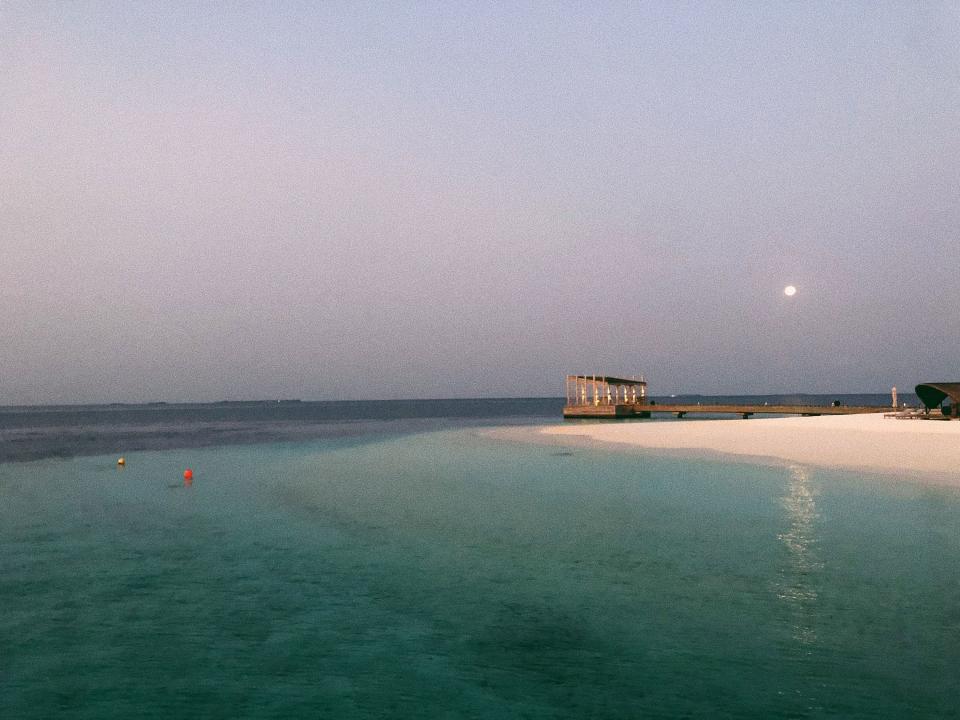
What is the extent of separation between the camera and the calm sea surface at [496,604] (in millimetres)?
8672

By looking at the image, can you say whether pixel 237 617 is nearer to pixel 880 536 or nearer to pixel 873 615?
pixel 873 615

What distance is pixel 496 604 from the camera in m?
12.4

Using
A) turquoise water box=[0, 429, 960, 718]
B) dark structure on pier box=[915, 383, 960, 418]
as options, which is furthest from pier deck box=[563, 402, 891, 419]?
turquoise water box=[0, 429, 960, 718]

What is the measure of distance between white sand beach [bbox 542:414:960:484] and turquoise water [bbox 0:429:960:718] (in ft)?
17.4

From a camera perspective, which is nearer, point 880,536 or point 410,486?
point 880,536

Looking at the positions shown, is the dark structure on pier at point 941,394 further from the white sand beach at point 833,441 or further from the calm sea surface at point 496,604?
the calm sea surface at point 496,604

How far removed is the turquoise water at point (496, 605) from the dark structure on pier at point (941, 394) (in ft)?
87.9

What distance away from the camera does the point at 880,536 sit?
1653 cm

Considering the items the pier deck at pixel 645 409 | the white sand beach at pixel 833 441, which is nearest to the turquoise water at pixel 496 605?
the white sand beach at pixel 833 441

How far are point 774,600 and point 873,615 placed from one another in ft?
5.06

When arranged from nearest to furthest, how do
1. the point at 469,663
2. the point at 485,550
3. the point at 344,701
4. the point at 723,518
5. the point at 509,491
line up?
the point at 344,701
the point at 469,663
the point at 485,550
the point at 723,518
the point at 509,491

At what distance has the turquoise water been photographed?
28.5ft

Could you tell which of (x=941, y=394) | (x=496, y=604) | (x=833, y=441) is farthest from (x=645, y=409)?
(x=496, y=604)

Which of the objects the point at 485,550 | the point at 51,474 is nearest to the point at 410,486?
the point at 485,550
